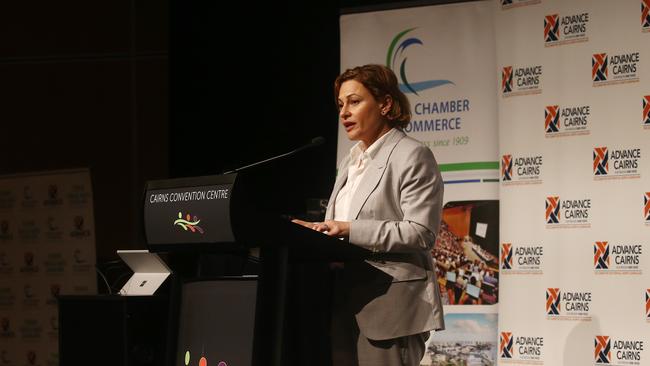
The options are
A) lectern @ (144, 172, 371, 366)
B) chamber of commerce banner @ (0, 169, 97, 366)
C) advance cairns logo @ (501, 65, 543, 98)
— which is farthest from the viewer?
chamber of commerce banner @ (0, 169, 97, 366)

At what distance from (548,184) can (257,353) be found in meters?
2.90

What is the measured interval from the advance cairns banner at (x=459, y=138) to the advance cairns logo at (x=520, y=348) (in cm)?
7

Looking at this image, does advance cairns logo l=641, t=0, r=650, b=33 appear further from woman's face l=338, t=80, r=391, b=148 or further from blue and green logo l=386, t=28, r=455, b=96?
woman's face l=338, t=80, r=391, b=148

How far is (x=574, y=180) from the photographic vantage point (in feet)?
14.6

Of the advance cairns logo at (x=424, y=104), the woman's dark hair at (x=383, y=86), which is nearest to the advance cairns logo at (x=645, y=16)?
the advance cairns logo at (x=424, y=104)

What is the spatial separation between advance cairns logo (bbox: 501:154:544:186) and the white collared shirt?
222 centimetres

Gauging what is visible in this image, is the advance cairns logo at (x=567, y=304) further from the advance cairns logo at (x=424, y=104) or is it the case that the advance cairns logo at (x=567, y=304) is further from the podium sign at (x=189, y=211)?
the podium sign at (x=189, y=211)

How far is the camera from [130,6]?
6566 millimetres

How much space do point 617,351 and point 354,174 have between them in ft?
7.42

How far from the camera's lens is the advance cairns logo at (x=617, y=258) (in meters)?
4.19

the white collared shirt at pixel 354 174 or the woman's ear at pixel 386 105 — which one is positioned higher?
the woman's ear at pixel 386 105

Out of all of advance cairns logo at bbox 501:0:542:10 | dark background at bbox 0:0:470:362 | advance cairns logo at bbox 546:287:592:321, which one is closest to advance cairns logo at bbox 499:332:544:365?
advance cairns logo at bbox 546:287:592:321

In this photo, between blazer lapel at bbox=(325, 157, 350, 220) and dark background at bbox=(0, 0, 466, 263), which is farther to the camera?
dark background at bbox=(0, 0, 466, 263)

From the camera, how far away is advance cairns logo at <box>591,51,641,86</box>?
14.1 feet
